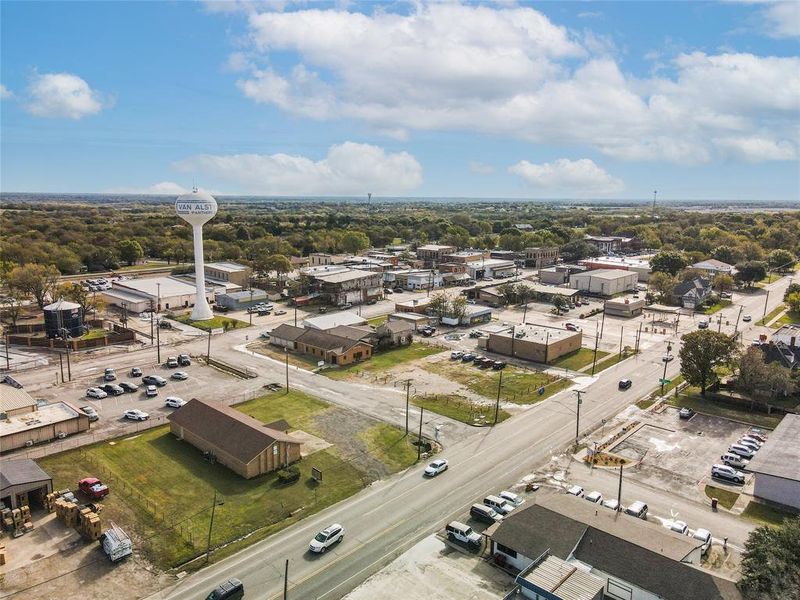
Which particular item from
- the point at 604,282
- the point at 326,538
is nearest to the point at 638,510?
the point at 326,538

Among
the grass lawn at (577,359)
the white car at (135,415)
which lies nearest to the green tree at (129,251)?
the white car at (135,415)

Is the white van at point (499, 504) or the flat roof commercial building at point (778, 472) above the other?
the flat roof commercial building at point (778, 472)

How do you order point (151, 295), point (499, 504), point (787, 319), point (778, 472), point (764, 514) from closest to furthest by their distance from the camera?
1. point (499, 504)
2. point (764, 514)
3. point (778, 472)
4. point (787, 319)
5. point (151, 295)

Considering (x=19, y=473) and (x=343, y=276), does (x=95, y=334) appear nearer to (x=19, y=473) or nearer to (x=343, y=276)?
(x=343, y=276)

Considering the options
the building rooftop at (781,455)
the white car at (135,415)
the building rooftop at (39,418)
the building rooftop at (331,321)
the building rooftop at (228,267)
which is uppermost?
the building rooftop at (228,267)

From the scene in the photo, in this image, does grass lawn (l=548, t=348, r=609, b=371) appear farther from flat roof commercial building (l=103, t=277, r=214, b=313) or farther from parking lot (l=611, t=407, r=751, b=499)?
flat roof commercial building (l=103, t=277, r=214, b=313)

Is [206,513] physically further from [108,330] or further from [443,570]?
[108,330]

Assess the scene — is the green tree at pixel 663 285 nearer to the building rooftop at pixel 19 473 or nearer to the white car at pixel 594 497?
the white car at pixel 594 497
